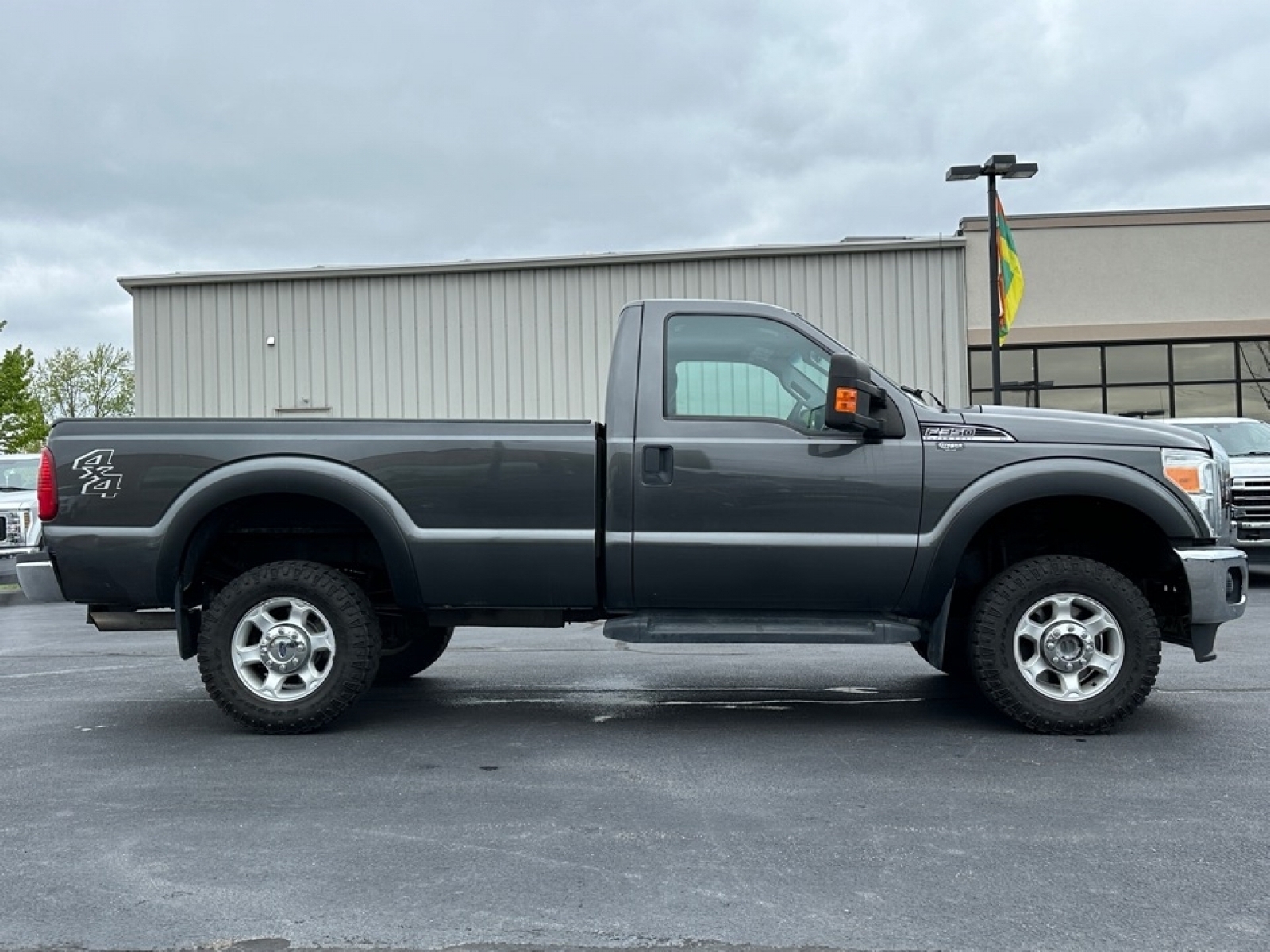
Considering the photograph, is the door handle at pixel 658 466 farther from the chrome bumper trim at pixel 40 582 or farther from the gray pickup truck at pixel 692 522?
the chrome bumper trim at pixel 40 582

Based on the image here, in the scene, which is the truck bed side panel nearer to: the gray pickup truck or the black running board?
the gray pickup truck

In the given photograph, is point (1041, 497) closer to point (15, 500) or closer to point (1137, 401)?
point (15, 500)

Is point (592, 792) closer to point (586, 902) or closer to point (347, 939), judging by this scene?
point (586, 902)

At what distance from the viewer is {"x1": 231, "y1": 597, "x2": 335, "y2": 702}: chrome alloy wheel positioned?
19.2ft

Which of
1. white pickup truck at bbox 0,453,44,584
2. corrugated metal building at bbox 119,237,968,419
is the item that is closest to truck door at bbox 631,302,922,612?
white pickup truck at bbox 0,453,44,584

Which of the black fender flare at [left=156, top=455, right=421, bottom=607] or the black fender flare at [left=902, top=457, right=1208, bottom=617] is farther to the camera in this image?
the black fender flare at [left=156, top=455, right=421, bottom=607]

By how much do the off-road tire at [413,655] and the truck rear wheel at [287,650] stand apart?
1.32 metres

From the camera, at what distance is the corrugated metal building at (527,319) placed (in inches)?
807

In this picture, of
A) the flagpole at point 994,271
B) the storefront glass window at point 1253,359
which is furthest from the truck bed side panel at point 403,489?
the storefront glass window at point 1253,359

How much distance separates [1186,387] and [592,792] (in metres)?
22.7

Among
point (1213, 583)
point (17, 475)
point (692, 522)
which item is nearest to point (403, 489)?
point (692, 522)

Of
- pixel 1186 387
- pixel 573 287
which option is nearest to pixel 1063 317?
pixel 1186 387

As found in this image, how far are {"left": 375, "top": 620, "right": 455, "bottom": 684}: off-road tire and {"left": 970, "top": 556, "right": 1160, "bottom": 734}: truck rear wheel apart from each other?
3.21m

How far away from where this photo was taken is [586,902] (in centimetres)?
359
